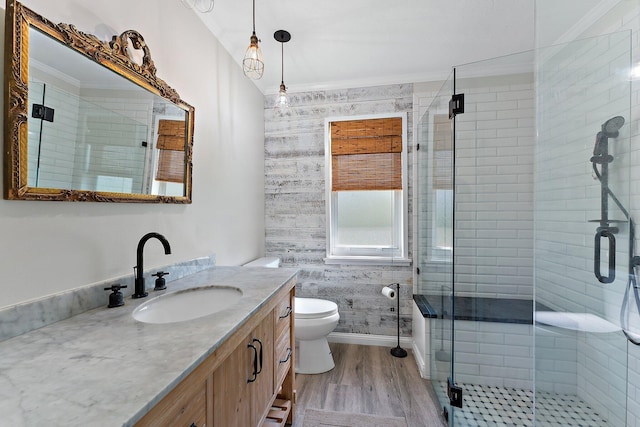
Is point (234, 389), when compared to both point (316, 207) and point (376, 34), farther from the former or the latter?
point (376, 34)

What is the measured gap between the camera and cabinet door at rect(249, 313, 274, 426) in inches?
42.3

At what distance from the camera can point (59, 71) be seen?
2.98ft

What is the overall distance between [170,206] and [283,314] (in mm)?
795

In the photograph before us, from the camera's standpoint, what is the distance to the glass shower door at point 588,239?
130 cm

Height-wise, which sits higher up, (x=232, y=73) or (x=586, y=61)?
(x=232, y=73)

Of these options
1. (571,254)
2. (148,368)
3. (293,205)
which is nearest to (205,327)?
(148,368)

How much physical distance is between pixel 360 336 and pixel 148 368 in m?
2.25

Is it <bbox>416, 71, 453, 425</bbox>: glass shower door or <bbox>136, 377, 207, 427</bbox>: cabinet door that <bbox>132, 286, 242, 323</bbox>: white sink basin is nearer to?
<bbox>136, 377, 207, 427</bbox>: cabinet door

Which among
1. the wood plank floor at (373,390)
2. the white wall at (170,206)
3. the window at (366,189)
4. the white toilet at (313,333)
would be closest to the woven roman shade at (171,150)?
the white wall at (170,206)

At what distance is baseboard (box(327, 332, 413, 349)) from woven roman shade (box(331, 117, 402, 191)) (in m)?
1.34

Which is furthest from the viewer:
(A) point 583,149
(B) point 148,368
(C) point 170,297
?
(A) point 583,149

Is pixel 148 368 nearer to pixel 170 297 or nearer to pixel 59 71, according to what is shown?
pixel 170 297

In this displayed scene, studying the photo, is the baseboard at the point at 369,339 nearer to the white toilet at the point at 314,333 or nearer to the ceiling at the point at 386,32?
the white toilet at the point at 314,333

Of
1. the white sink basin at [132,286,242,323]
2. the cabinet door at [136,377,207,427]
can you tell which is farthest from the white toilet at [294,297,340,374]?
the cabinet door at [136,377,207,427]
